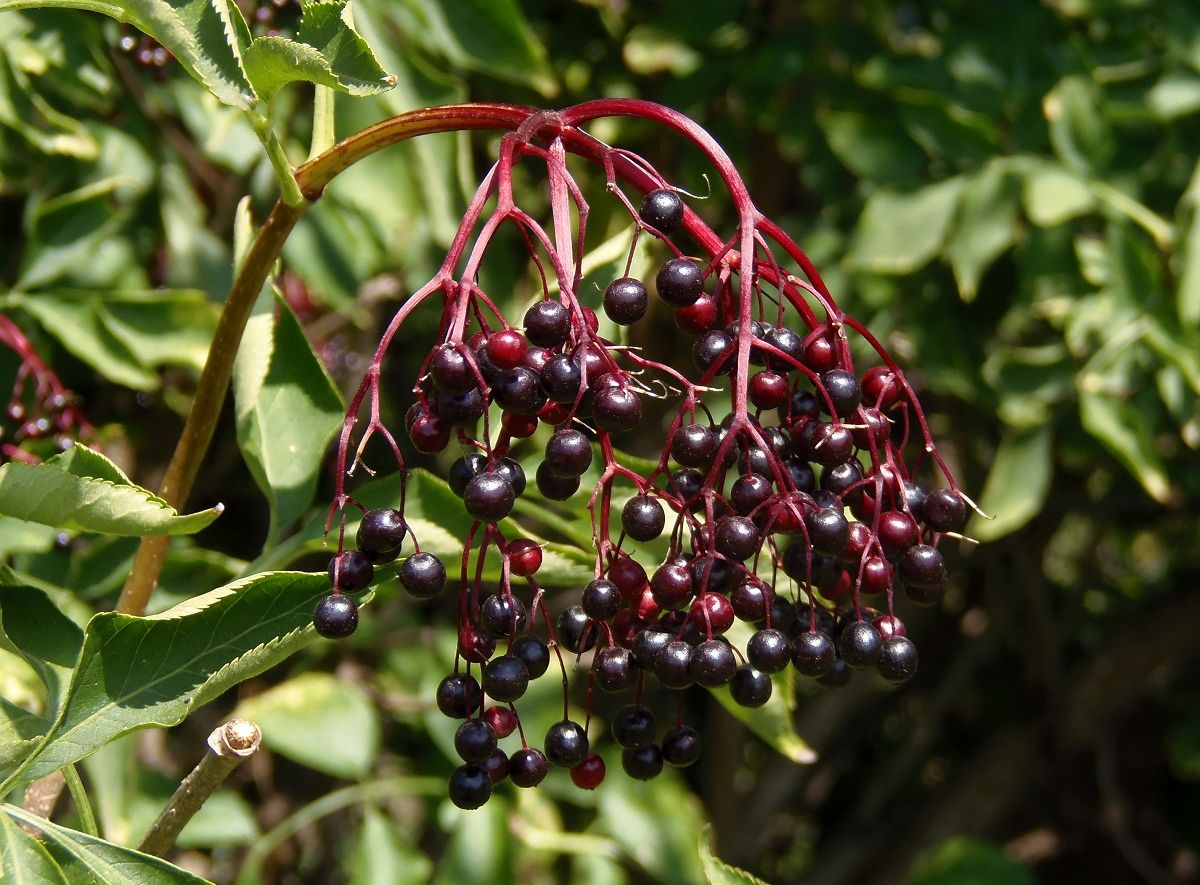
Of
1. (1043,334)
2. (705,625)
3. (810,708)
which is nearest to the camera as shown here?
(705,625)

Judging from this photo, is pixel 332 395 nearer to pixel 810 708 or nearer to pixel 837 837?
pixel 810 708

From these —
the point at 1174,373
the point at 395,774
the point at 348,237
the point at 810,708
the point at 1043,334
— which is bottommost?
the point at 810,708

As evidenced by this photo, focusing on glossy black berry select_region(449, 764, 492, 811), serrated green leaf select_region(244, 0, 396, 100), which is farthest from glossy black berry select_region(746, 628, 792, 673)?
serrated green leaf select_region(244, 0, 396, 100)

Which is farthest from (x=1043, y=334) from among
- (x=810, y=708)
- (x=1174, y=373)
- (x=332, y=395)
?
(x=332, y=395)

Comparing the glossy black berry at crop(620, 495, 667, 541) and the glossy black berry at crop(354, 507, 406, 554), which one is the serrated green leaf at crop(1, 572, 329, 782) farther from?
the glossy black berry at crop(620, 495, 667, 541)

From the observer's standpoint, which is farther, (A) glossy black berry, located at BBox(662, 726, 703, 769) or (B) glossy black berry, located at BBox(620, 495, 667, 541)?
(A) glossy black berry, located at BBox(662, 726, 703, 769)
